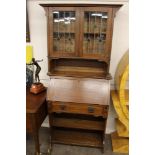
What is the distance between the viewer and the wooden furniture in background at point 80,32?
1793 millimetres

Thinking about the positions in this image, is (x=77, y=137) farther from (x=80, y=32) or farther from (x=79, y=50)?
(x=80, y=32)

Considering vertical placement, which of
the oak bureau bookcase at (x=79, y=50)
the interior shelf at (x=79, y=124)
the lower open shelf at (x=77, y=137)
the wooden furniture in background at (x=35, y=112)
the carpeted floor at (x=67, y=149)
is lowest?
the carpeted floor at (x=67, y=149)

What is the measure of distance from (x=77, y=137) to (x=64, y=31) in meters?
1.34

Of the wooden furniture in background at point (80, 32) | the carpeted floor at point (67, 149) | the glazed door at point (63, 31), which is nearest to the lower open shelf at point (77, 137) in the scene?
the carpeted floor at point (67, 149)

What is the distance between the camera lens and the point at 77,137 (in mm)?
2293

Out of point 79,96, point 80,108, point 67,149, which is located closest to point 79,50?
point 79,96

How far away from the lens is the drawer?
1887mm

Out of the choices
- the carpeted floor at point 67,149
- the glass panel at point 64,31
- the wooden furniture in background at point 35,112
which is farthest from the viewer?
the carpeted floor at point 67,149

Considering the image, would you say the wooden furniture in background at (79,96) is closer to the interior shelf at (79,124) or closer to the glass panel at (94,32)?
the interior shelf at (79,124)

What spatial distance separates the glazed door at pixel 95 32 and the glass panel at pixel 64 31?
0.12 m

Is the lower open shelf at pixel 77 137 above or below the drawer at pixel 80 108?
below
